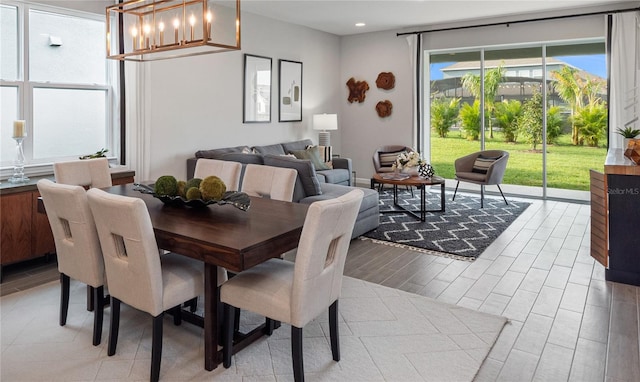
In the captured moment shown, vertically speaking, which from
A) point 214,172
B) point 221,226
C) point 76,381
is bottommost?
point 76,381

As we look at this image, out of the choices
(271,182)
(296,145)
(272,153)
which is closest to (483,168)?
(296,145)

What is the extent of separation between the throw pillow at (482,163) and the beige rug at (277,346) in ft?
12.2

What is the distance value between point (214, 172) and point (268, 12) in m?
3.68

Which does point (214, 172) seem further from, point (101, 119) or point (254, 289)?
point (101, 119)

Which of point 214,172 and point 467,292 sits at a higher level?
point 214,172

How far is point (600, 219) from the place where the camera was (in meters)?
3.66

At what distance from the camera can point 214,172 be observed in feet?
11.7

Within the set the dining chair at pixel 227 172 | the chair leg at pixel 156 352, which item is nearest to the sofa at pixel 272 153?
the dining chair at pixel 227 172

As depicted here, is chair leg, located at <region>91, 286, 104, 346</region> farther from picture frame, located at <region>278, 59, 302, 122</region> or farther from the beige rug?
picture frame, located at <region>278, 59, 302, 122</region>

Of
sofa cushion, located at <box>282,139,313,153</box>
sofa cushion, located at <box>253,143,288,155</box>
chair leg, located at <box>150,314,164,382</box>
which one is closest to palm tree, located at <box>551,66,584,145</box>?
sofa cushion, located at <box>282,139,313,153</box>

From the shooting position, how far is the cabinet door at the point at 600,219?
11.6ft

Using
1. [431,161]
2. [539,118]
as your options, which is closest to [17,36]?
[431,161]

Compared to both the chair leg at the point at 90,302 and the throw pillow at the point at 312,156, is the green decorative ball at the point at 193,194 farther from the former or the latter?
the throw pillow at the point at 312,156

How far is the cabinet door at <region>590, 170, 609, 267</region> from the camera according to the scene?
3.55 metres
